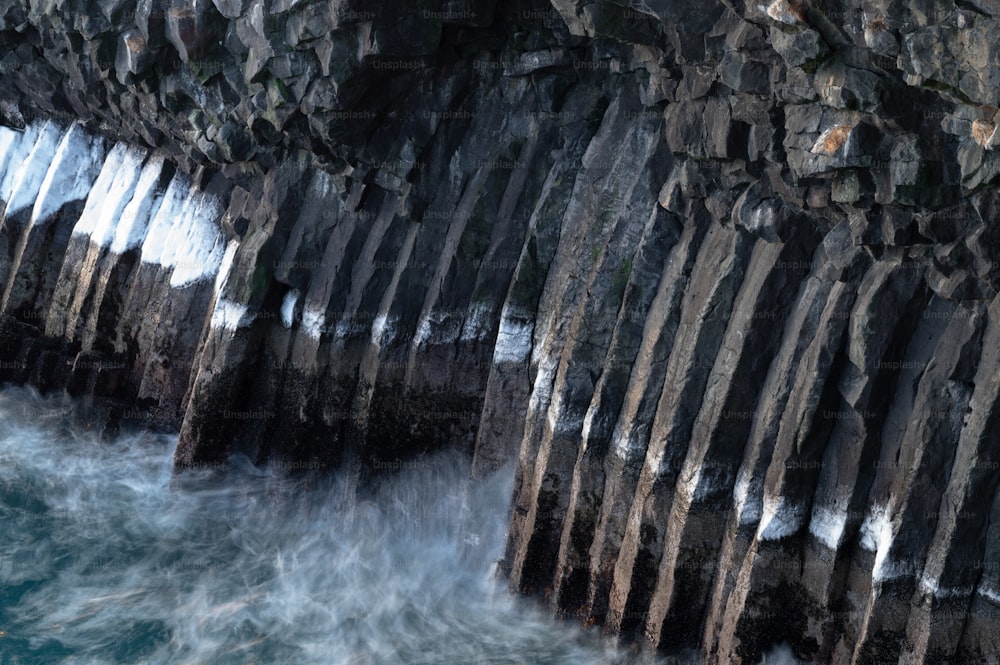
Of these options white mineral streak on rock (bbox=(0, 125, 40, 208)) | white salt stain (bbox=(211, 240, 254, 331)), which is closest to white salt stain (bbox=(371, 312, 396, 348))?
white salt stain (bbox=(211, 240, 254, 331))

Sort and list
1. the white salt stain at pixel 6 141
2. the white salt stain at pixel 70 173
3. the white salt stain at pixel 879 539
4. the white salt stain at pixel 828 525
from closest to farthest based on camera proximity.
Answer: the white salt stain at pixel 879 539 < the white salt stain at pixel 828 525 < the white salt stain at pixel 70 173 < the white salt stain at pixel 6 141

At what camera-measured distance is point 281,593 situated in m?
12.3

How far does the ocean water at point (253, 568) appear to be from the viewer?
37.4 feet

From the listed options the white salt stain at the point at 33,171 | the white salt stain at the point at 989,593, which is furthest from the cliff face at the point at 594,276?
the white salt stain at the point at 33,171

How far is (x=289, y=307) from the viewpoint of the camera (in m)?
14.1

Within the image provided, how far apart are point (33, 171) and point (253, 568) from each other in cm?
862

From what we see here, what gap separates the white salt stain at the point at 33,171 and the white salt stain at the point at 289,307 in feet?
19.6

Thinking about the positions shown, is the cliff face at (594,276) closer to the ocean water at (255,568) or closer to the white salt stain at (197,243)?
the white salt stain at (197,243)

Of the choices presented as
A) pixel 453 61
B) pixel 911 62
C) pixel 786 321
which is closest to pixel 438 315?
pixel 453 61

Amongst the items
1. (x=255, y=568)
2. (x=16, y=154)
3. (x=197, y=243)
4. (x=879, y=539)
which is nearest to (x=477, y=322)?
(x=255, y=568)

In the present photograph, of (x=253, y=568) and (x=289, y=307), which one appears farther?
(x=289, y=307)

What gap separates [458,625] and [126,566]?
3.94 m

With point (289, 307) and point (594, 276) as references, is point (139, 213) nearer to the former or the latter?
point (289, 307)

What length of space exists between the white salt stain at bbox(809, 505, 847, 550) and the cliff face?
2 centimetres
